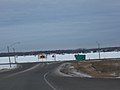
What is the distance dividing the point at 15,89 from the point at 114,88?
6.85 metres

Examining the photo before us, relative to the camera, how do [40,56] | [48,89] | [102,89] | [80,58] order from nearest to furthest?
[102,89]
[48,89]
[80,58]
[40,56]

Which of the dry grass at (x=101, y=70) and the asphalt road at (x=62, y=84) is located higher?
the asphalt road at (x=62, y=84)

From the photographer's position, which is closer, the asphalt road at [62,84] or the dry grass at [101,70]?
the asphalt road at [62,84]

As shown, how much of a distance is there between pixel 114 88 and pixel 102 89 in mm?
888

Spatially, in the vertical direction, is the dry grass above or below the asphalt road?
below

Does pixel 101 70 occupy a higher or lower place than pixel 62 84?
lower

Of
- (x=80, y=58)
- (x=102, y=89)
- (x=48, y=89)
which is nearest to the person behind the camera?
(x=102, y=89)

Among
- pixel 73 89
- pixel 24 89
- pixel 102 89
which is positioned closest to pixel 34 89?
pixel 24 89

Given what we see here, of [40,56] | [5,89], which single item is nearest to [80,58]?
[40,56]

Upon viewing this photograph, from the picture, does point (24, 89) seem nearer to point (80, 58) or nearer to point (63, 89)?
point (63, 89)

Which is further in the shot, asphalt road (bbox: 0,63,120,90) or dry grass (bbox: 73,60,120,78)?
dry grass (bbox: 73,60,120,78)

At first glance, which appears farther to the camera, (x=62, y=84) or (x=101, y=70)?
(x=101, y=70)

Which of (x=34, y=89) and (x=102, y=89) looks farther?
(x=34, y=89)

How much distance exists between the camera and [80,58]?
2371 inches
